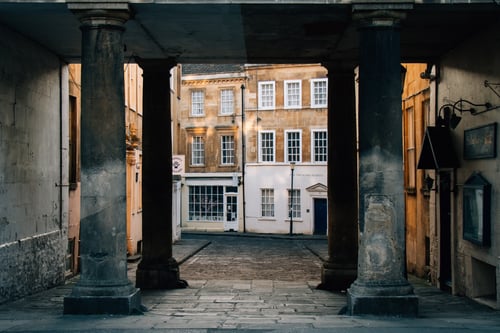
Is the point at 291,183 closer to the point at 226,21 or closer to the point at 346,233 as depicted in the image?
the point at 346,233

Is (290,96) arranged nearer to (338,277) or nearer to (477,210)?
(338,277)

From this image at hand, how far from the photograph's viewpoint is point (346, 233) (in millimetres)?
16516

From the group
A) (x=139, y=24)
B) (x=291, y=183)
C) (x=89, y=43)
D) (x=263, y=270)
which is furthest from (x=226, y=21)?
(x=291, y=183)

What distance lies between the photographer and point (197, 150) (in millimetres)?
46000

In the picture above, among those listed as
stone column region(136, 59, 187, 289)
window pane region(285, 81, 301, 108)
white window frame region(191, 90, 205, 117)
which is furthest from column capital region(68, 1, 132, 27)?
white window frame region(191, 90, 205, 117)

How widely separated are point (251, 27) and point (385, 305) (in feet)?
20.1

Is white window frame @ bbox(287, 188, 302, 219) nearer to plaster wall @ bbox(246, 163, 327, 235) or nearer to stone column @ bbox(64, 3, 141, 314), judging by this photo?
plaster wall @ bbox(246, 163, 327, 235)

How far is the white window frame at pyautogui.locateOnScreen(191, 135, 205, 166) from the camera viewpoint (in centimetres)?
4572

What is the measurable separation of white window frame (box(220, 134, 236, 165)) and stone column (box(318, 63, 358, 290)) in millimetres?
28241

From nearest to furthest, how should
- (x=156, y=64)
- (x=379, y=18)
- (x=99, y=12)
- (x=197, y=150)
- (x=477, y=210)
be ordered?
(x=99, y=12) < (x=379, y=18) < (x=477, y=210) < (x=156, y=64) < (x=197, y=150)

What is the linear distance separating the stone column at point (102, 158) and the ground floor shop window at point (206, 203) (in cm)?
3383

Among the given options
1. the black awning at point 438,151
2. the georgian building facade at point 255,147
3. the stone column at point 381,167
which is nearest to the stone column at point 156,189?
the black awning at point 438,151

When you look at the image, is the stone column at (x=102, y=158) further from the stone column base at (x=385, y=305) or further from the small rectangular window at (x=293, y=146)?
the small rectangular window at (x=293, y=146)

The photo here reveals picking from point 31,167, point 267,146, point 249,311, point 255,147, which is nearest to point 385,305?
point 249,311
